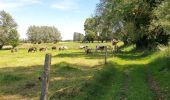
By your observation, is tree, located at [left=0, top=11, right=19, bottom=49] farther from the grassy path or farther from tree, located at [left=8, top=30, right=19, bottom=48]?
the grassy path

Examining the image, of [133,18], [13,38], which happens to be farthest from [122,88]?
[13,38]

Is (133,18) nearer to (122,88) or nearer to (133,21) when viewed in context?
(133,21)

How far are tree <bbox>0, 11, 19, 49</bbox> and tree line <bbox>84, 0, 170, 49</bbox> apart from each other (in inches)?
2705

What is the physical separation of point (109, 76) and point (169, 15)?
767 cm

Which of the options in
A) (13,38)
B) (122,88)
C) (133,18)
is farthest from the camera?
(13,38)

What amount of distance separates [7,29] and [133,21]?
90.8m

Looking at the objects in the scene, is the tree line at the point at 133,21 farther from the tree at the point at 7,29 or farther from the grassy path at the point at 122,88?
the tree at the point at 7,29

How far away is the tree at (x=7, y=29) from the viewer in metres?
142

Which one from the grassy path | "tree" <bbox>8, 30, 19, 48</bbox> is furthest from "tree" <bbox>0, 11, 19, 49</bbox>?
the grassy path

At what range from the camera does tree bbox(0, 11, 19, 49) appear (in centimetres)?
14200

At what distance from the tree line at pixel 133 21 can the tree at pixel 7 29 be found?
68701 mm

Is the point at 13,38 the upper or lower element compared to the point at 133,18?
lower

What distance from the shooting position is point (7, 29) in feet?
484

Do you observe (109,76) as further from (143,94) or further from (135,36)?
(135,36)
